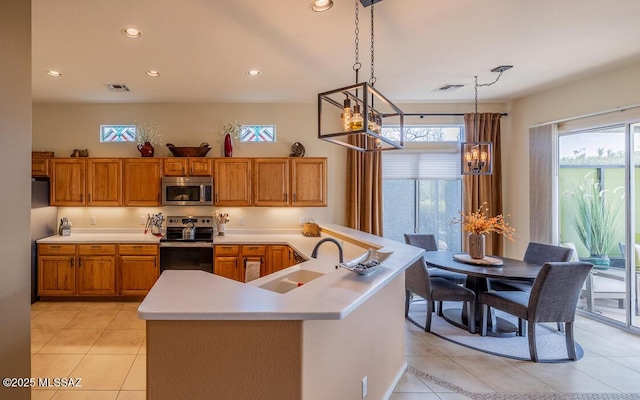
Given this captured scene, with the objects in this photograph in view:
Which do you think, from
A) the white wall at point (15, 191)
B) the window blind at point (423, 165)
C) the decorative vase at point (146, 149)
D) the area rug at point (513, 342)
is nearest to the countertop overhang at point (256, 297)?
the white wall at point (15, 191)

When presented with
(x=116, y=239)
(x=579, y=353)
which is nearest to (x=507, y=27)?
(x=579, y=353)

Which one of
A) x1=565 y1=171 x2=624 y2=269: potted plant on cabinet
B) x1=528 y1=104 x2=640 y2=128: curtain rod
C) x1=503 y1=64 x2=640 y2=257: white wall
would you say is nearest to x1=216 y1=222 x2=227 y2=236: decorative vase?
x1=503 y1=64 x2=640 y2=257: white wall

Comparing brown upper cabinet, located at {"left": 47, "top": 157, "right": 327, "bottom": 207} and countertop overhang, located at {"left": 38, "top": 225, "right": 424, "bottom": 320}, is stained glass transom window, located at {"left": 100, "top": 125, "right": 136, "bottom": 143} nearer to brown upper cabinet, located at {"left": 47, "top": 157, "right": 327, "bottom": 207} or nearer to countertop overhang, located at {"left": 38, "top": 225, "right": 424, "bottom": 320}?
brown upper cabinet, located at {"left": 47, "top": 157, "right": 327, "bottom": 207}

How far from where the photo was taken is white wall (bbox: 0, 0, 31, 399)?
1.55m

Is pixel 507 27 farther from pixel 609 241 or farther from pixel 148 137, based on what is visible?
pixel 148 137

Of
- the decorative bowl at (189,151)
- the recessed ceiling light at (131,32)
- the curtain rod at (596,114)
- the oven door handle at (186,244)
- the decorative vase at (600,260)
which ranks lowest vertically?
the decorative vase at (600,260)

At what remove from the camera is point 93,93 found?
14.4 feet

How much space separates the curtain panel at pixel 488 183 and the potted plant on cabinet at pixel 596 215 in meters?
0.96

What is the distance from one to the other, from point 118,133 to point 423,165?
5123mm

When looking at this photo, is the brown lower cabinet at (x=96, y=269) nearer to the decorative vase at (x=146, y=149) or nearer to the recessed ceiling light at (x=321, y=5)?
the decorative vase at (x=146, y=149)

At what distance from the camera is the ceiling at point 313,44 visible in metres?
2.40

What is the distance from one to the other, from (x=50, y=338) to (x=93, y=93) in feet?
10.8

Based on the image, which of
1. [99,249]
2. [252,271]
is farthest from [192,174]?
[252,271]

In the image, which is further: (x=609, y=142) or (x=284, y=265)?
(x=284, y=265)
